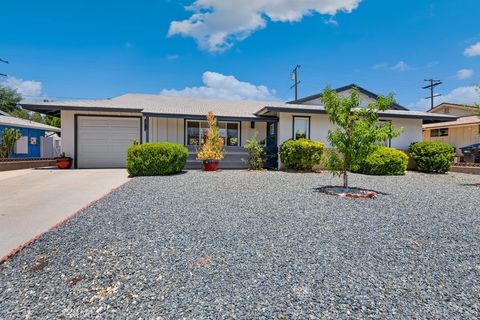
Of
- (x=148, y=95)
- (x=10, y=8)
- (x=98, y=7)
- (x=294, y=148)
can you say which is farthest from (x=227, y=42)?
(x=10, y=8)

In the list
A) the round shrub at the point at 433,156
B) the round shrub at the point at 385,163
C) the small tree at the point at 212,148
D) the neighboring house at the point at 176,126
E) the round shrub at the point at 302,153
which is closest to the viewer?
the round shrub at the point at 385,163

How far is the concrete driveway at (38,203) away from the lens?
14.2 feet

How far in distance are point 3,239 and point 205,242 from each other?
9.87 ft

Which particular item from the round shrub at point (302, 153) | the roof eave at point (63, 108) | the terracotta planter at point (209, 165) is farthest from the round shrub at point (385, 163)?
the roof eave at point (63, 108)

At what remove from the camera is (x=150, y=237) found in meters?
4.02

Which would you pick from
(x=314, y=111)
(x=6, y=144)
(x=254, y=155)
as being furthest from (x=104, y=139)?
(x=314, y=111)

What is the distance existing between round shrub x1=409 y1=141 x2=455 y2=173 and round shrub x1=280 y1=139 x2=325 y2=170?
5249 mm

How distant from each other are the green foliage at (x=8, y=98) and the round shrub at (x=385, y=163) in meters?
42.9

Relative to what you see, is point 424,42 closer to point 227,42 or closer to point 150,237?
point 227,42

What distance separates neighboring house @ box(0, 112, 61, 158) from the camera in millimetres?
18438

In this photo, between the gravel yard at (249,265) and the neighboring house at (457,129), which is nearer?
the gravel yard at (249,265)

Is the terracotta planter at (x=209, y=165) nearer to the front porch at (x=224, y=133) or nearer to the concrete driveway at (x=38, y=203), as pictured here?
the front porch at (x=224, y=133)

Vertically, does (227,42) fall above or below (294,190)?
above

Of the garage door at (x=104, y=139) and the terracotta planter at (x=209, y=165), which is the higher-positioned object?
the garage door at (x=104, y=139)
